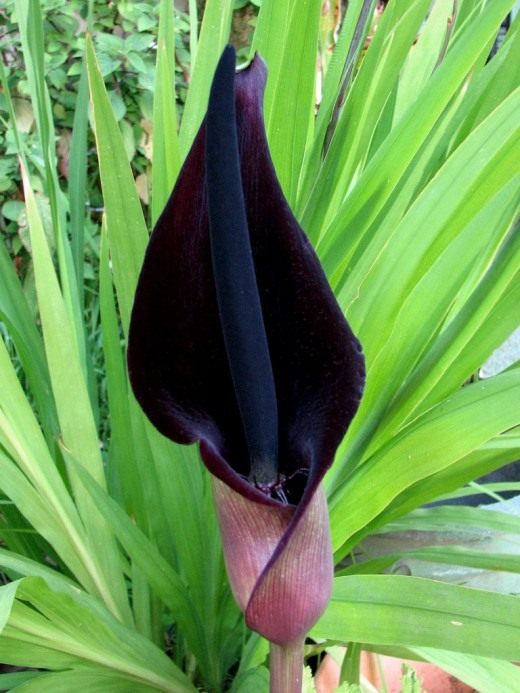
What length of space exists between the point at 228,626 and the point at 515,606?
0.25 metres

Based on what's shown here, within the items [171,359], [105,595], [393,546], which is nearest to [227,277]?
[171,359]

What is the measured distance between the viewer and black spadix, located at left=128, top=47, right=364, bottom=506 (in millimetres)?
270


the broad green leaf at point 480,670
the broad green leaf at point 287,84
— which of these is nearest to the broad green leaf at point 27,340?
the broad green leaf at point 287,84

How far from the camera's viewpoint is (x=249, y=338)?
286 mm

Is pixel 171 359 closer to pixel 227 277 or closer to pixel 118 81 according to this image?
pixel 227 277

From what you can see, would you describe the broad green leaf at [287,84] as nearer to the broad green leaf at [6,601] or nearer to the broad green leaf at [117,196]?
the broad green leaf at [117,196]

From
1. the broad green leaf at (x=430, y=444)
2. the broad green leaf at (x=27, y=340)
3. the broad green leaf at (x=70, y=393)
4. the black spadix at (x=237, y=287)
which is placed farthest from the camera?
the broad green leaf at (x=27, y=340)

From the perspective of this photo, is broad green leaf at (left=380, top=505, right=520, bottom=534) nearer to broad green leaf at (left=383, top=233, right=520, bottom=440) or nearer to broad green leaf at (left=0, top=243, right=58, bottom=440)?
broad green leaf at (left=383, top=233, right=520, bottom=440)

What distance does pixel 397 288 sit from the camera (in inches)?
18.6

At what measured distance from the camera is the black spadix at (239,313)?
0.27m

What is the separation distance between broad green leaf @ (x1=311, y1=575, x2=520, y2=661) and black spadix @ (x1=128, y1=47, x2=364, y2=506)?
11 cm

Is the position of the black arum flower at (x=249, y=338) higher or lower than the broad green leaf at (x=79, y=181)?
higher

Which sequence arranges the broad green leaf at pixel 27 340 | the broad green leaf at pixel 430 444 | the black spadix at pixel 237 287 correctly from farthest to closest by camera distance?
1. the broad green leaf at pixel 27 340
2. the broad green leaf at pixel 430 444
3. the black spadix at pixel 237 287

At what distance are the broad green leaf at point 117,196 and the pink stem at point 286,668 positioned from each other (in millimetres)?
267
